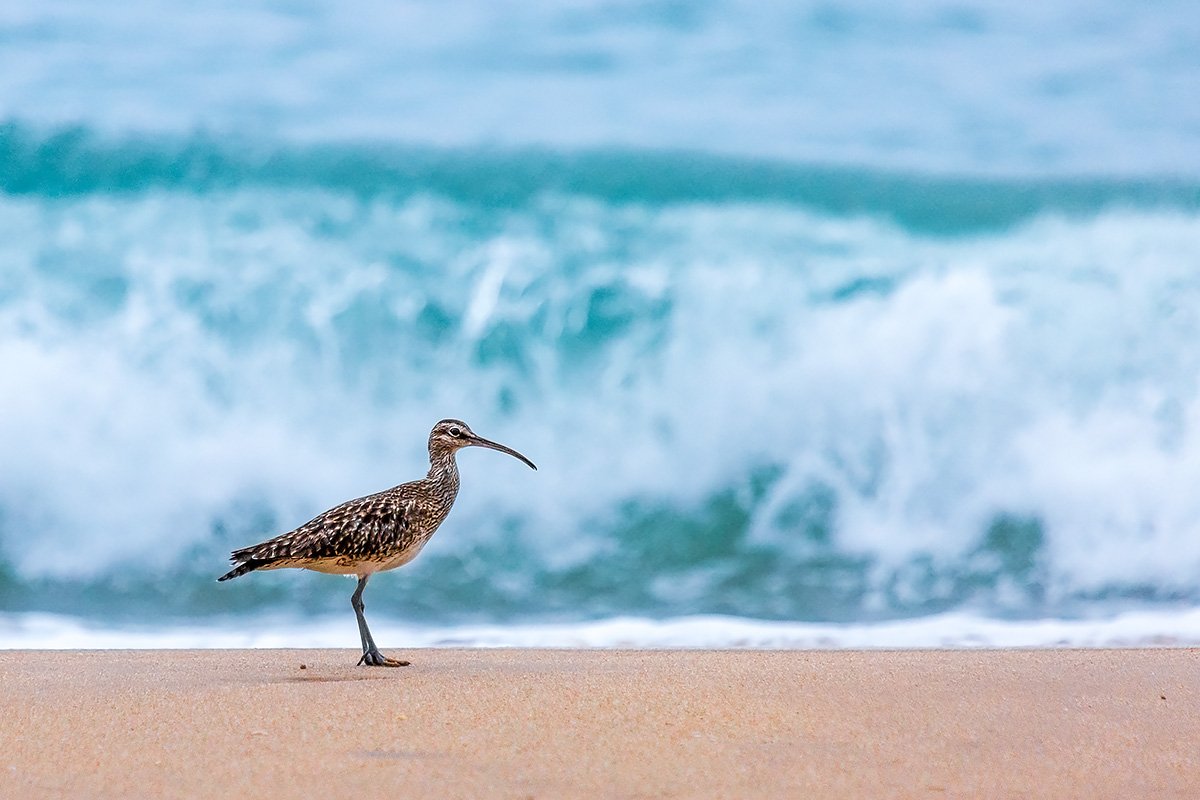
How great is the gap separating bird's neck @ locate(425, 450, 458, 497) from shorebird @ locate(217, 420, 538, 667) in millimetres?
12

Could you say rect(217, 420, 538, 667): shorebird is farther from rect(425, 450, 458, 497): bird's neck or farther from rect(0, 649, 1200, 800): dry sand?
rect(0, 649, 1200, 800): dry sand

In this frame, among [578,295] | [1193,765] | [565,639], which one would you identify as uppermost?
[578,295]

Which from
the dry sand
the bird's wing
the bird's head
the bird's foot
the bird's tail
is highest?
the bird's head

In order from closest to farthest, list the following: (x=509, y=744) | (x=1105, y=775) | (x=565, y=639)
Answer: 1. (x=1105, y=775)
2. (x=509, y=744)
3. (x=565, y=639)

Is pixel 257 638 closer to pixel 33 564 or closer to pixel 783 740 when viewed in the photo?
pixel 33 564

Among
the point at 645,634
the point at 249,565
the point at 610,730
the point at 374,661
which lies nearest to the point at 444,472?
the point at 374,661

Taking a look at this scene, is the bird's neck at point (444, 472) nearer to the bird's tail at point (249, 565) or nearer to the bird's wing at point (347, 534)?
the bird's wing at point (347, 534)

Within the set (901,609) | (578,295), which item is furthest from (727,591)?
(578,295)

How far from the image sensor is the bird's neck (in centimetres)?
749

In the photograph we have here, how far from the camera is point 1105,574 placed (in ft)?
32.3

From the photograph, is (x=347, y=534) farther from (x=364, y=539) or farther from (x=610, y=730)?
(x=610, y=730)

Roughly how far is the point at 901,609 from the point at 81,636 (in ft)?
16.5

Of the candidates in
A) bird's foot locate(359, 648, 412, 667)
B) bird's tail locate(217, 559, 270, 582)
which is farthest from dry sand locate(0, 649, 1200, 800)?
bird's tail locate(217, 559, 270, 582)

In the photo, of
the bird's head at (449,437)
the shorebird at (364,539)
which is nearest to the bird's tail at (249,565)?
the shorebird at (364,539)
